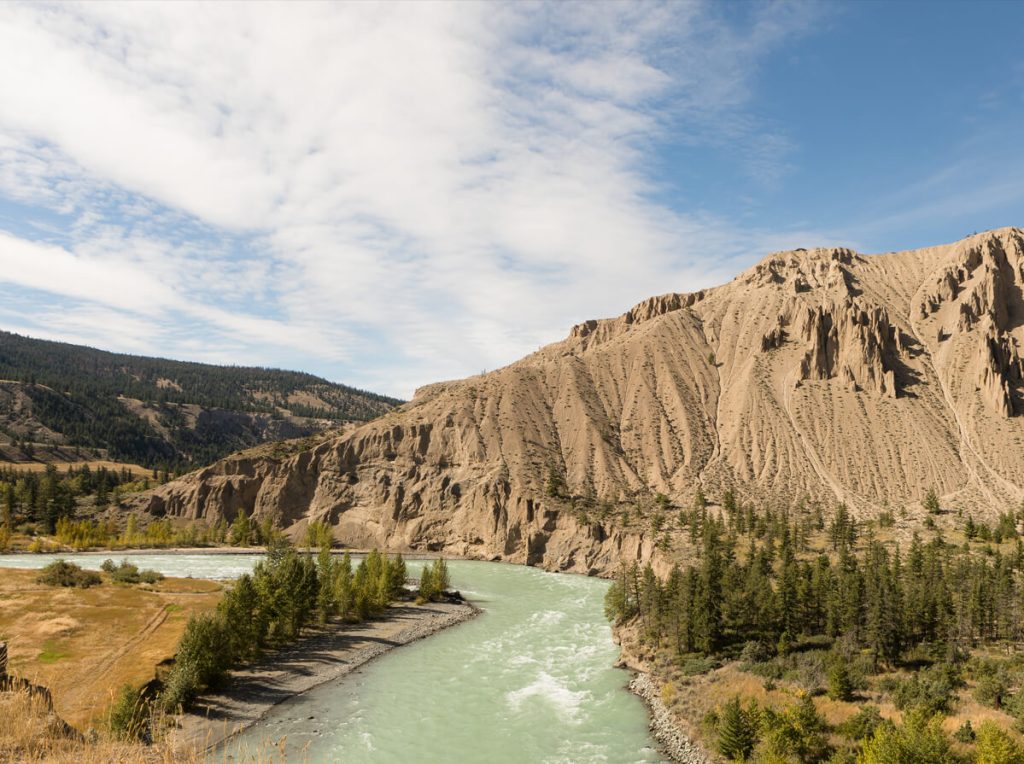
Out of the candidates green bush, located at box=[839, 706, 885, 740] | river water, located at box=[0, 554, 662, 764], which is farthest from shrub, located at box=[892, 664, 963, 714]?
river water, located at box=[0, 554, 662, 764]

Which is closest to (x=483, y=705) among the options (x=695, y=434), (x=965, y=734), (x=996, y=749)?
(x=965, y=734)

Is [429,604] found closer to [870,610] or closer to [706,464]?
[870,610]

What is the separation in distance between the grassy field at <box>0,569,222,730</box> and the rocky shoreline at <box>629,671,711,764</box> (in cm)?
3247

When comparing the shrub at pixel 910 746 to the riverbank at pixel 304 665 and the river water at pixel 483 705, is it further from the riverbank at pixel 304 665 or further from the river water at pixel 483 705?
the riverbank at pixel 304 665

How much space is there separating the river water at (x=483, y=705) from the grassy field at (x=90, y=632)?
11.1m

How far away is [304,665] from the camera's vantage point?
5088cm

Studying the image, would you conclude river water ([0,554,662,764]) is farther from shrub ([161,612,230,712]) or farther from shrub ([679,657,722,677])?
shrub ([161,612,230,712])

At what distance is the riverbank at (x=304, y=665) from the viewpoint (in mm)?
39125

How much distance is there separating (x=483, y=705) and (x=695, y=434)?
101 meters

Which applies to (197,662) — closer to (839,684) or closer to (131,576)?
(131,576)

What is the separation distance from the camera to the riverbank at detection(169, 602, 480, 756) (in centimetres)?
3912

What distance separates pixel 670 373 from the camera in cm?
14938

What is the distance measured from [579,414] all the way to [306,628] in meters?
87.5

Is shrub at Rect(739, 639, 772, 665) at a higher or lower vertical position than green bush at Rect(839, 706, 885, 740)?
higher
